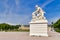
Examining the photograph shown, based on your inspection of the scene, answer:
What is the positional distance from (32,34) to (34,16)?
7.02ft

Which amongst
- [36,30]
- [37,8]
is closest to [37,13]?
[37,8]

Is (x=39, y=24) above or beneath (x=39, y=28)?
above

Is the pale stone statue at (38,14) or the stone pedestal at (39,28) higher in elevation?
the pale stone statue at (38,14)

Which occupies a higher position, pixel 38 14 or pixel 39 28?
pixel 38 14

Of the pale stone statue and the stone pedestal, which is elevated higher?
the pale stone statue

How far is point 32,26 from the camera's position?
66.1 ft

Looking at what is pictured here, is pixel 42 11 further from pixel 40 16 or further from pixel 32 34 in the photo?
pixel 32 34

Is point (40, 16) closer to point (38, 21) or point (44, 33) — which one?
point (38, 21)

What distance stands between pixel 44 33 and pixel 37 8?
315cm

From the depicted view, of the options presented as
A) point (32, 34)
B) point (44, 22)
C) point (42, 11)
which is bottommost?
point (32, 34)

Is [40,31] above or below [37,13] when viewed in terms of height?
below

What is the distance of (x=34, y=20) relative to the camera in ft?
66.7

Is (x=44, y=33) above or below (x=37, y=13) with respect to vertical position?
below

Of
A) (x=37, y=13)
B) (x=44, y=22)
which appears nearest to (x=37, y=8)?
(x=37, y=13)
